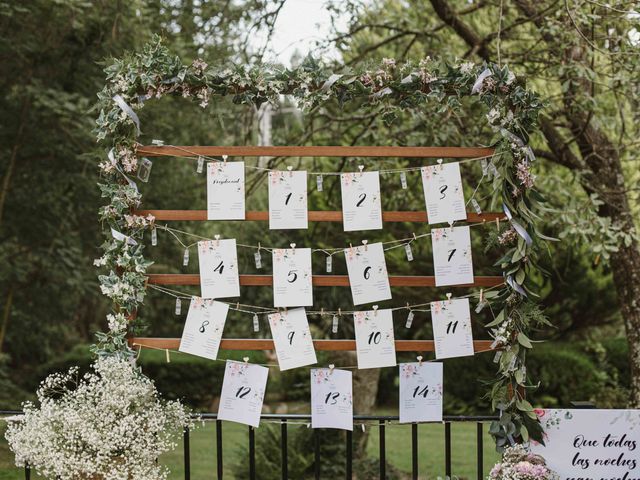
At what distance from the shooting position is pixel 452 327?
3568 millimetres

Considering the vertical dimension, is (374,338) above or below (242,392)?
above

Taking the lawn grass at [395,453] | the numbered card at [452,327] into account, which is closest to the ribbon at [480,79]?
the numbered card at [452,327]

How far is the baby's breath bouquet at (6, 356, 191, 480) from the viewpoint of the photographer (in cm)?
321

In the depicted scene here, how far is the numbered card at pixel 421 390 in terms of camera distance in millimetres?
3545

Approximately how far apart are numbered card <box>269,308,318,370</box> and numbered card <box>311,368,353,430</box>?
88 mm

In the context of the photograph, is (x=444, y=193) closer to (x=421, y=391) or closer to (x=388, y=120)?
(x=388, y=120)

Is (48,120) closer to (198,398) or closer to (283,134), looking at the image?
(283,134)

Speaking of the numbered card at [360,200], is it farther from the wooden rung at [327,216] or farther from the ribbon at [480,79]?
the ribbon at [480,79]

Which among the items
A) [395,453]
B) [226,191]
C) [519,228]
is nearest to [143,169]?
[226,191]

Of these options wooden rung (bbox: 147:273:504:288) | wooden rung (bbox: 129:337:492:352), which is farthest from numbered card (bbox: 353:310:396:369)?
wooden rung (bbox: 147:273:504:288)

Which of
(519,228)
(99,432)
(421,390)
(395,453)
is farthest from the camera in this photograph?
(395,453)

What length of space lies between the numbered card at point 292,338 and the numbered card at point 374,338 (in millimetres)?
223

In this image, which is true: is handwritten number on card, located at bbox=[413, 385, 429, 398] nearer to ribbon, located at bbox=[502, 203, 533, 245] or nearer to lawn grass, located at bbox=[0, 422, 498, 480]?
ribbon, located at bbox=[502, 203, 533, 245]

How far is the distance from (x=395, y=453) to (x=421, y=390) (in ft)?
16.5
